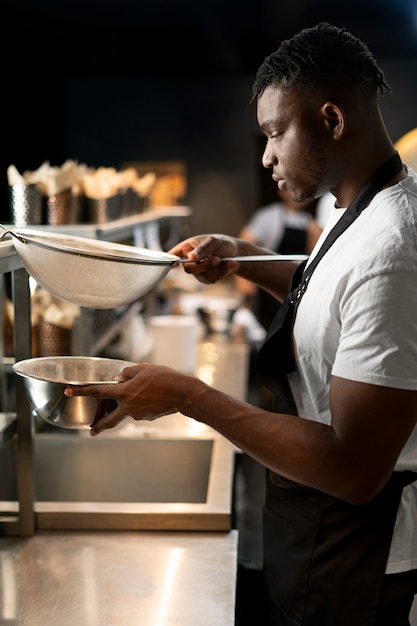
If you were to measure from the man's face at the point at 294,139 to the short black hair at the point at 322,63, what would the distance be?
25 millimetres

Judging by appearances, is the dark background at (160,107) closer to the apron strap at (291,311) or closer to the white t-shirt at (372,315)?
the apron strap at (291,311)

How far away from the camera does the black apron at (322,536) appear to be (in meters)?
1.28

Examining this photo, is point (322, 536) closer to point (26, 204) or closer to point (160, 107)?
point (26, 204)

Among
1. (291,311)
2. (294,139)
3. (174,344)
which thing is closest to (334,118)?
(294,139)

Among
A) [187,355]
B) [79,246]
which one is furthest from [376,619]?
[187,355]

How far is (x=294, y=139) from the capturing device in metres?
1.23

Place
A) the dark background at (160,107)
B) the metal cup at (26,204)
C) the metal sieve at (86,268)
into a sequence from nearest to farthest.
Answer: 1. the metal sieve at (86,268)
2. the metal cup at (26,204)
3. the dark background at (160,107)

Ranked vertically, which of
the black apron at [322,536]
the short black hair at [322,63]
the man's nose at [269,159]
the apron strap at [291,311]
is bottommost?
the black apron at [322,536]

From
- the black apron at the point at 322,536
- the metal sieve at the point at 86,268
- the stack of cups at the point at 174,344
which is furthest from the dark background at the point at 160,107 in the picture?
the black apron at the point at 322,536

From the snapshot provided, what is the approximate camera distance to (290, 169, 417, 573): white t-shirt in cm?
106

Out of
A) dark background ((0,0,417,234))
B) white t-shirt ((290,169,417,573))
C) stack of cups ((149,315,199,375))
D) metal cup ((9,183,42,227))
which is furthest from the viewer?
dark background ((0,0,417,234))

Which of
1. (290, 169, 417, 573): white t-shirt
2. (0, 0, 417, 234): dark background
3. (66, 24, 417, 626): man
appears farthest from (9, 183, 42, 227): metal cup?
(0, 0, 417, 234): dark background

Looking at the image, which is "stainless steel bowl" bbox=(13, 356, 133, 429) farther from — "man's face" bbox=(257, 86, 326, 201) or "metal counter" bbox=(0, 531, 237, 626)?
"man's face" bbox=(257, 86, 326, 201)

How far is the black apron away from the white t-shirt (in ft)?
0.11
